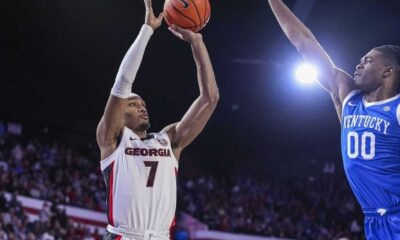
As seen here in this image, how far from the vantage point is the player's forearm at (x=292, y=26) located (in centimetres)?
384

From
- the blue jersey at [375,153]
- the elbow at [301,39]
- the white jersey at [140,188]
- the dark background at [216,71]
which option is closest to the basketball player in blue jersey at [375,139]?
the blue jersey at [375,153]

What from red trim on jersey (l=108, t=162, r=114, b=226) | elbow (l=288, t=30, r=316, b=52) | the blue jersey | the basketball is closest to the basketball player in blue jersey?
the blue jersey

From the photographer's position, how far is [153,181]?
3.83 m

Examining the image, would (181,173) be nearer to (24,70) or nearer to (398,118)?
(24,70)

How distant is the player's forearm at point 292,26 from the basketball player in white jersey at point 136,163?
0.86 metres

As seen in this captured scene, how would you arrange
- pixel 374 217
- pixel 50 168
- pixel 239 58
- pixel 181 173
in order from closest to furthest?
1. pixel 374 217
2. pixel 50 168
3. pixel 239 58
4. pixel 181 173

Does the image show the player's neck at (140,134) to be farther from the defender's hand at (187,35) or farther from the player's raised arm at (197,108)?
the defender's hand at (187,35)

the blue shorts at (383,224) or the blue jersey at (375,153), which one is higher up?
the blue jersey at (375,153)

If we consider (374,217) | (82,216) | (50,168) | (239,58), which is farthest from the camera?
(239,58)

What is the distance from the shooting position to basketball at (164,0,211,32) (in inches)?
173

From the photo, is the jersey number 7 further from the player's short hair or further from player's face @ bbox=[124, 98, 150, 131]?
the player's short hair

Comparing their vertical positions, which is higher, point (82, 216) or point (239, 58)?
point (239, 58)

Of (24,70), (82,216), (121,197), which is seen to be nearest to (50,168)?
(82,216)

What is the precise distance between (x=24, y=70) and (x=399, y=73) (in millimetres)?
17030
